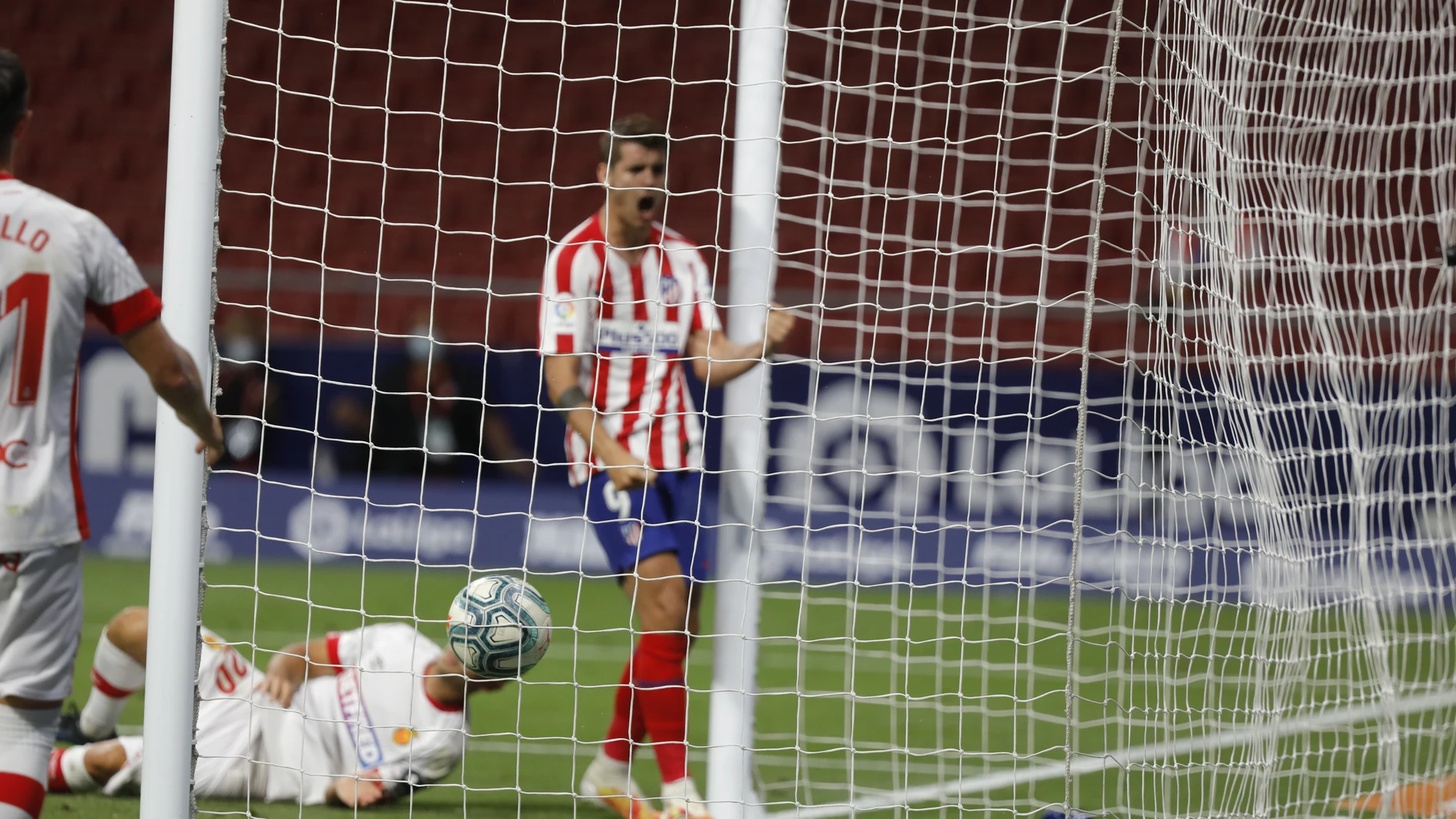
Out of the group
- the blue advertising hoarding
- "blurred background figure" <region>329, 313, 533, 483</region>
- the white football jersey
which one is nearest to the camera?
the white football jersey

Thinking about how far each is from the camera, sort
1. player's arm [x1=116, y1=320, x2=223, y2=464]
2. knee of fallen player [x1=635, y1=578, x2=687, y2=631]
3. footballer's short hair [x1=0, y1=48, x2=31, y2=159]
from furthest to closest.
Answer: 1. knee of fallen player [x1=635, y1=578, x2=687, y2=631]
2. player's arm [x1=116, y1=320, x2=223, y2=464]
3. footballer's short hair [x1=0, y1=48, x2=31, y2=159]

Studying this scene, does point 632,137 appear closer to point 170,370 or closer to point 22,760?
point 170,370

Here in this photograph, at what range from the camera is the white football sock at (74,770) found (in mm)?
3801

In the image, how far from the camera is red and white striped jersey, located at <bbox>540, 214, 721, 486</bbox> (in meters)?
4.05

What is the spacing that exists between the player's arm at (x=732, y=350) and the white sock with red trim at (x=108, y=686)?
173cm

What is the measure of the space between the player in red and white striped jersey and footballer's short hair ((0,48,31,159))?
1.57m

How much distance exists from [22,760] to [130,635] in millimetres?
1195

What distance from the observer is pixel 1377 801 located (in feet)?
13.7

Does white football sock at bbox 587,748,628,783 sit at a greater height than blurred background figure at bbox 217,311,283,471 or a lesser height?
lesser

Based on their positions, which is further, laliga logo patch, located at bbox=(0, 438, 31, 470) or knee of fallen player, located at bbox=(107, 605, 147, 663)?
knee of fallen player, located at bbox=(107, 605, 147, 663)

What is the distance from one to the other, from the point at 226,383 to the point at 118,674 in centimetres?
605

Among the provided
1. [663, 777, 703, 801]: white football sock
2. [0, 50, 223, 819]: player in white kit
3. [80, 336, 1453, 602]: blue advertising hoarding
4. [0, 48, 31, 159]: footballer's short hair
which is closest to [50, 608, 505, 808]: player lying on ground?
[663, 777, 703, 801]: white football sock

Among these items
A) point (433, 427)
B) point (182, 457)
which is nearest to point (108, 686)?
point (182, 457)

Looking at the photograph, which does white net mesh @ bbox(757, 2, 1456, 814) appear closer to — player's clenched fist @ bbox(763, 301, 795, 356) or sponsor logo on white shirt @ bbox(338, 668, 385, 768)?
player's clenched fist @ bbox(763, 301, 795, 356)
